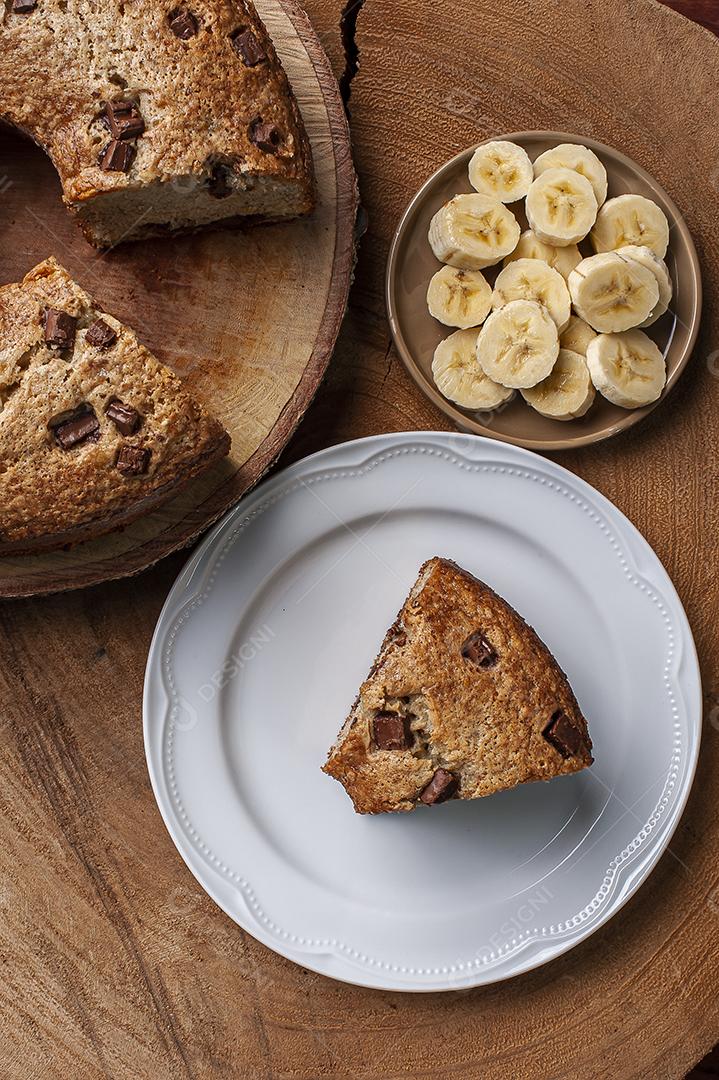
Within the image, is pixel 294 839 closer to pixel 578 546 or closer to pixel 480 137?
pixel 578 546

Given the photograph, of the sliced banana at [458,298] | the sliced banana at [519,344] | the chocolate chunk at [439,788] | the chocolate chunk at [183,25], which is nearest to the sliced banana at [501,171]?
the sliced banana at [458,298]

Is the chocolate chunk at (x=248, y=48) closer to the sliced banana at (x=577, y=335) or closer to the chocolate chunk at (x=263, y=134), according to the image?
the chocolate chunk at (x=263, y=134)

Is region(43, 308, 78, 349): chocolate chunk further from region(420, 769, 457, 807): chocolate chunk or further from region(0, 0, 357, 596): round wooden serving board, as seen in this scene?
region(420, 769, 457, 807): chocolate chunk

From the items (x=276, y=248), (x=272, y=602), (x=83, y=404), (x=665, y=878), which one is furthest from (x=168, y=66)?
(x=665, y=878)

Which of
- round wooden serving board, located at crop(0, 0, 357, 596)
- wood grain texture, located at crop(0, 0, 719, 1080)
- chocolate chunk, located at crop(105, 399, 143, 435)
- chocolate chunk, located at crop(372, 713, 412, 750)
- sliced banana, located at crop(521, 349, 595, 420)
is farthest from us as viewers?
wood grain texture, located at crop(0, 0, 719, 1080)

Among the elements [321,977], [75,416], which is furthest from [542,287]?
[321,977]

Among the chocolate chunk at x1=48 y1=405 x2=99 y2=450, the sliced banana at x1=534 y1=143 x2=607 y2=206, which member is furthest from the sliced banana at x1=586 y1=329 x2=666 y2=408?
the chocolate chunk at x1=48 y1=405 x2=99 y2=450

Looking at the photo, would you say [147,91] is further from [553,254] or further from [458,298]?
[553,254]
